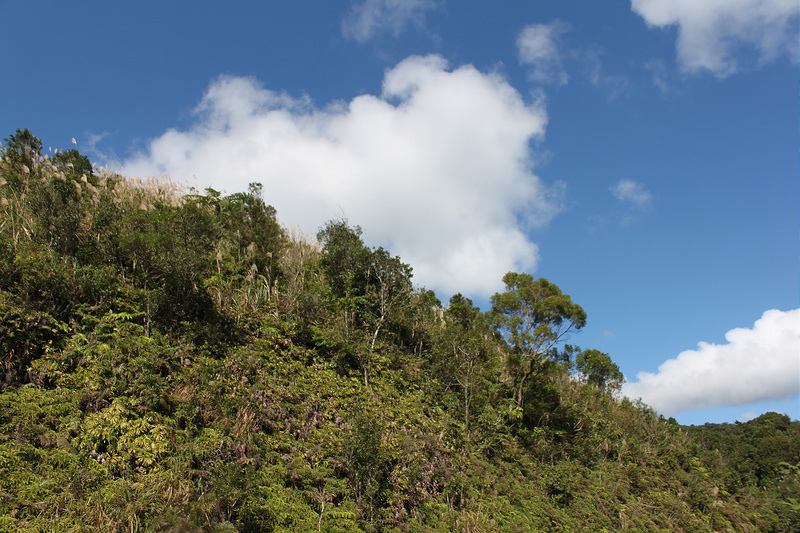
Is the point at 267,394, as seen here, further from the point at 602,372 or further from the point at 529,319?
the point at 602,372

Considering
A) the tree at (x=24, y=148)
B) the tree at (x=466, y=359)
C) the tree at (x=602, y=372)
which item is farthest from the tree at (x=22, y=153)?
the tree at (x=602, y=372)

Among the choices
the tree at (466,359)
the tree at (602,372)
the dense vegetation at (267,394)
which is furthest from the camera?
the tree at (602,372)

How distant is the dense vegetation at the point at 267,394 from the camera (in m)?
6.08

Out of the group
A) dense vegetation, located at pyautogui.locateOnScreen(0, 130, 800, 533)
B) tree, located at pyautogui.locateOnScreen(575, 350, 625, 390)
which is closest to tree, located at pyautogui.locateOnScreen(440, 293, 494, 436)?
dense vegetation, located at pyautogui.locateOnScreen(0, 130, 800, 533)

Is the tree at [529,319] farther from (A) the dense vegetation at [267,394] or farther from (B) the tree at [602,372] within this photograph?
(B) the tree at [602,372]

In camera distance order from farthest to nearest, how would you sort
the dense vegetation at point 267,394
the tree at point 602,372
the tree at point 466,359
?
the tree at point 602,372 → the tree at point 466,359 → the dense vegetation at point 267,394

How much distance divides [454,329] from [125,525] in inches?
456

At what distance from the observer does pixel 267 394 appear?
930cm

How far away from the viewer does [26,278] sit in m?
7.96

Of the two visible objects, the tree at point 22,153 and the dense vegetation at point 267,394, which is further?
the tree at point 22,153

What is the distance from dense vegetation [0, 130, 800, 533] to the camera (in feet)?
19.9

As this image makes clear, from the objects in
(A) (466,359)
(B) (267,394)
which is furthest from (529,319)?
(B) (267,394)

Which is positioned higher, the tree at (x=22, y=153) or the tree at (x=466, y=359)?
the tree at (x=22, y=153)

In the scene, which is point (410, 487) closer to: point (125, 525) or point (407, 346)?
point (125, 525)
